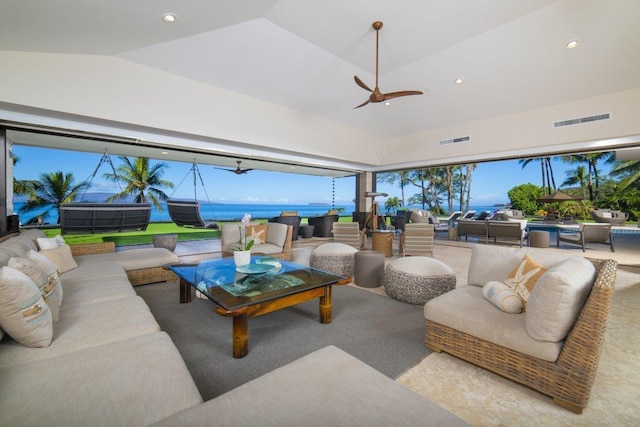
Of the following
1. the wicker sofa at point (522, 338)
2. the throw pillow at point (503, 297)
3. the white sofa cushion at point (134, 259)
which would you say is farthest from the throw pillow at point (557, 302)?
the white sofa cushion at point (134, 259)

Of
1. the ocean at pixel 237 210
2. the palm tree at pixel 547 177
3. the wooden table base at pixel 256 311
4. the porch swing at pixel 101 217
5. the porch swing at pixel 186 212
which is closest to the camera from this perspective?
the wooden table base at pixel 256 311

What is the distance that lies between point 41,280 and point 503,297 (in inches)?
128

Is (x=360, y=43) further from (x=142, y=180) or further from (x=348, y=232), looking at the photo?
(x=142, y=180)

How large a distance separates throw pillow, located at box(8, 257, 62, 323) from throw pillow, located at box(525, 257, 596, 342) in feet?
9.98

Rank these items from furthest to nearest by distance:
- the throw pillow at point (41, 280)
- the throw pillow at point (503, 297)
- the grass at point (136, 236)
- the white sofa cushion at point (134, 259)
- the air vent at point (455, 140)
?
1. the air vent at point (455, 140)
2. the grass at point (136, 236)
3. the white sofa cushion at point (134, 259)
4. the throw pillow at point (503, 297)
5. the throw pillow at point (41, 280)

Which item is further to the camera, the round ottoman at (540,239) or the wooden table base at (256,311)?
the round ottoman at (540,239)

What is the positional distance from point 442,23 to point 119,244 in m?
8.25

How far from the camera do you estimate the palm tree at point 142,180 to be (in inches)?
288

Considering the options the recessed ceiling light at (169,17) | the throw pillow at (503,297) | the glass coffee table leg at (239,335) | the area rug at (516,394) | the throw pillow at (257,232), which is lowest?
the area rug at (516,394)

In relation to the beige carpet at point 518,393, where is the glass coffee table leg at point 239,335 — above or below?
above

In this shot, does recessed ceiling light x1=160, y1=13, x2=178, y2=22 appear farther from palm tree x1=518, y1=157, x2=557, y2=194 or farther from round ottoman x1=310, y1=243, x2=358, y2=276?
palm tree x1=518, y1=157, x2=557, y2=194

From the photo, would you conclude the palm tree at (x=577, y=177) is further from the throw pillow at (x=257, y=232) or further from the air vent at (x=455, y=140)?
the throw pillow at (x=257, y=232)

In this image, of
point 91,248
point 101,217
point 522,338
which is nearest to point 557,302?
point 522,338

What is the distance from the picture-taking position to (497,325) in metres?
1.83
